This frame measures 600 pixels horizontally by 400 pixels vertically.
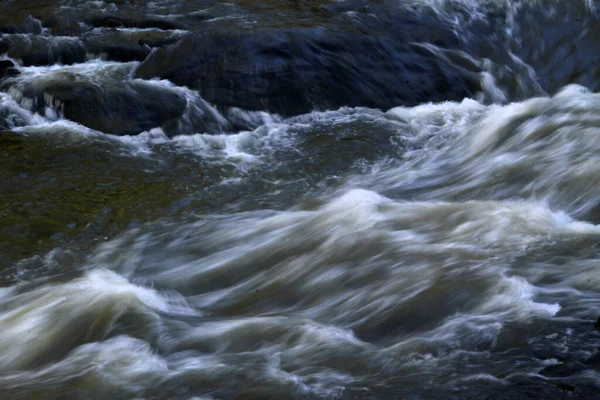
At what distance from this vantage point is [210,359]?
4191 millimetres

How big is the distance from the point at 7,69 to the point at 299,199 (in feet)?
12.3

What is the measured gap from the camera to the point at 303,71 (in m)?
8.18

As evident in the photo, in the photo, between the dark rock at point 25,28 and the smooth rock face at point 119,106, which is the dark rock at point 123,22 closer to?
the dark rock at point 25,28

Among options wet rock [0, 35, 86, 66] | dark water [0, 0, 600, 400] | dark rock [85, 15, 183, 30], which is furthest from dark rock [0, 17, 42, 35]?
dark rock [85, 15, 183, 30]

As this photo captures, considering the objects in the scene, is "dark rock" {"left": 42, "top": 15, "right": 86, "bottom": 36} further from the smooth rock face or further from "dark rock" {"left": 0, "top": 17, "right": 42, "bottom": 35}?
the smooth rock face

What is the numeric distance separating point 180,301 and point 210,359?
86cm

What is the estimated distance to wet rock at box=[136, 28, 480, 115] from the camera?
8.05m

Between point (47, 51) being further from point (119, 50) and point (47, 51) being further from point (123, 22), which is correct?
point (123, 22)

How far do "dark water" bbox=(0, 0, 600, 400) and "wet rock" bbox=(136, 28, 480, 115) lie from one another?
0.02 metres

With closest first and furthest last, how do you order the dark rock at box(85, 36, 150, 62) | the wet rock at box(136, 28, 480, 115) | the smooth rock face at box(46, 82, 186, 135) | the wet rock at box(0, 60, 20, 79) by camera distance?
1. the smooth rock face at box(46, 82, 186, 135)
2. the wet rock at box(136, 28, 480, 115)
3. the wet rock at box(0, 60, 20, 79)
4. the dark rock at box(85, 36, 150, 62)

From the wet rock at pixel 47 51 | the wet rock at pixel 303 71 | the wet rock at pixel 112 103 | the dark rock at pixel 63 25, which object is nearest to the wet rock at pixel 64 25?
the dark rock at pixel 63 25

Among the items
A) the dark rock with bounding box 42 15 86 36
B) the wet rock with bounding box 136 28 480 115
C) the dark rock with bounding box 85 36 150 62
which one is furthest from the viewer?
the dark rock with bounding box 42 15 86 36

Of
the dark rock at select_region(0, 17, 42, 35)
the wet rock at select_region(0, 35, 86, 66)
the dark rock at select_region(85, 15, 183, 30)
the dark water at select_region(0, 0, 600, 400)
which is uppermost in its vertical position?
the dark rock at select_region(85, 15, 183, 30)

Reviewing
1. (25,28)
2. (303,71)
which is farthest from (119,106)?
(25,28)
